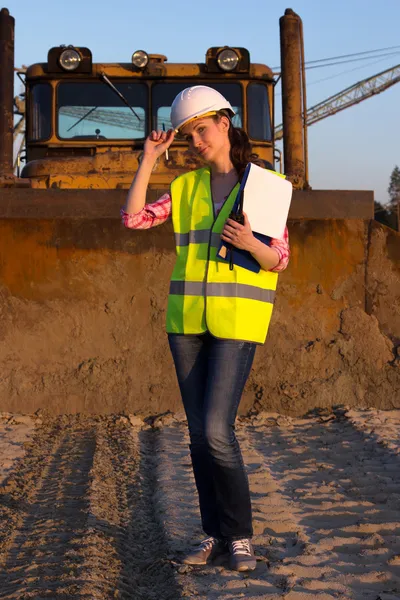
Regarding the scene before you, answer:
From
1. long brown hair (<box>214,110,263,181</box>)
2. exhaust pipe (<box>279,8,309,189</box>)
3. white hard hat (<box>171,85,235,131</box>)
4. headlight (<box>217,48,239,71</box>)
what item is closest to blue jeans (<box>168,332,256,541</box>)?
long brown hair (<box>214,110,263,181</box>)

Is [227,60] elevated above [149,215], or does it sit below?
above

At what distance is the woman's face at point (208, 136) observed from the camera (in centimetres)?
342

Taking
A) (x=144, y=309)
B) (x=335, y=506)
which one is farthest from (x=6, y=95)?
(x=335, y=506)

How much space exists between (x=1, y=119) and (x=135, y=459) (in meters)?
3.58

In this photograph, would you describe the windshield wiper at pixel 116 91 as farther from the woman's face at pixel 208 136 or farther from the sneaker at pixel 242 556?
the sneaker at pixel 242 556

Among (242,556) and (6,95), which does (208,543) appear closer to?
(242,556)

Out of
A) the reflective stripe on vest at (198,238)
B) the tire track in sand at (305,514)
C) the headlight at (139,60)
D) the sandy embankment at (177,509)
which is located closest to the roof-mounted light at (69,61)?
the headlight at (139,60)

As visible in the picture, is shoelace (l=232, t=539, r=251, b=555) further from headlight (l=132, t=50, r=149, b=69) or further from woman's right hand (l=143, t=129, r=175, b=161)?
headlight (l=132, t=50, r=149, b=69)

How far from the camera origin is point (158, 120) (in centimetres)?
832

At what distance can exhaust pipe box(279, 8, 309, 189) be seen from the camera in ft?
25.8

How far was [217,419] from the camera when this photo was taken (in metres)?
3.23

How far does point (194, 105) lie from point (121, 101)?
5.07 meters

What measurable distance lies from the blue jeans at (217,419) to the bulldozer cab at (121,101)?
4.82m

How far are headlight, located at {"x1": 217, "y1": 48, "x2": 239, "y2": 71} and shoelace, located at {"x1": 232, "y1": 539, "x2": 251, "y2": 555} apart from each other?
579 centimetres
